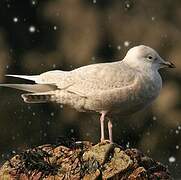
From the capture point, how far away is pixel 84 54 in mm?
10539

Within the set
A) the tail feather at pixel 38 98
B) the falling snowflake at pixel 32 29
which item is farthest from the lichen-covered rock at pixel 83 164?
the falling snowflake at pixel 32 29

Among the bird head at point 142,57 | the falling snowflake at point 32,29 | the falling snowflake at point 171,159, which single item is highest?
the falling snowflake at point 32,29

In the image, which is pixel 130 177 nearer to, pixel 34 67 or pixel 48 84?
pixel 48 84

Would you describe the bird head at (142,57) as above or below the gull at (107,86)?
above

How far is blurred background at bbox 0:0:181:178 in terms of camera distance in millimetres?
10422

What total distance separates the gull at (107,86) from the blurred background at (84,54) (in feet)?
18.0

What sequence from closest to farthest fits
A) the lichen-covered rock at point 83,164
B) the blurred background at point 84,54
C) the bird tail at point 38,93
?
the lichen-covered rock at point 83,164 < the bird tail at point 38,93 < the blurred background at point 84,54

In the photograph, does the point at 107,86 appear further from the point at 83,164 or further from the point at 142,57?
the point at 83,164

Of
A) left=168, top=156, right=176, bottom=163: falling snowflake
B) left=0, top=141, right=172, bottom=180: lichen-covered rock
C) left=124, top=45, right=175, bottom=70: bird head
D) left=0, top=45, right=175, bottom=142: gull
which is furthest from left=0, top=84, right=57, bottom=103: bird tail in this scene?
left=168, top=156, right=176, bottom=163: falling snowflake

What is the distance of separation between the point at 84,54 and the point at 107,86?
19.2 feet

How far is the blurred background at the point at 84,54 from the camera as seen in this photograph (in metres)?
10.4

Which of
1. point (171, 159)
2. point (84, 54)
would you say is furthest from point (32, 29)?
point (171, 159)

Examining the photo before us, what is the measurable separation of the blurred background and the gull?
5.50 metres

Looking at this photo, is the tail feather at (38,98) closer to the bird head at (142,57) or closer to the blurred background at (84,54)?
the bird head at (142,57)
